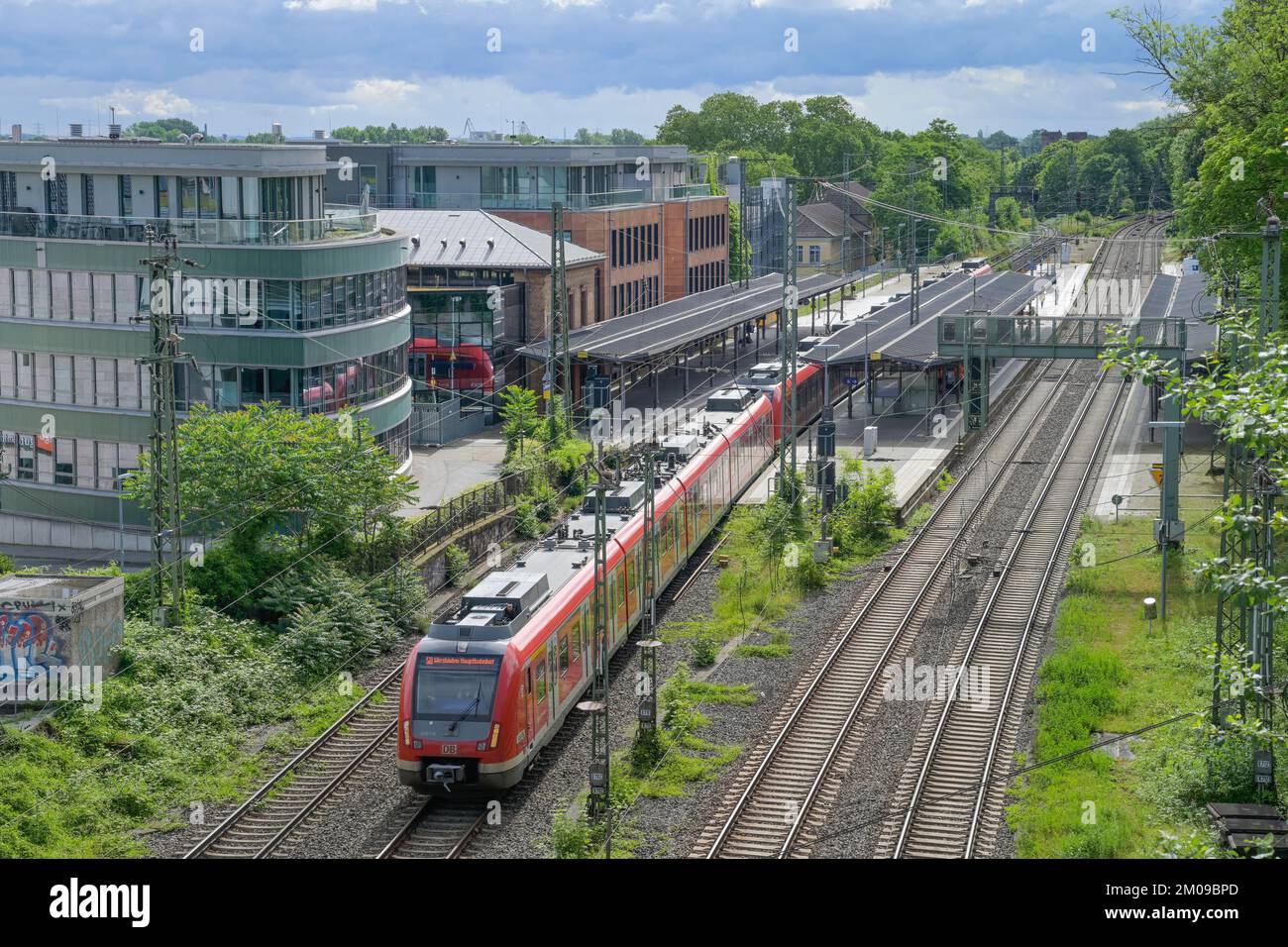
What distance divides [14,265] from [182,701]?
18.6 meters

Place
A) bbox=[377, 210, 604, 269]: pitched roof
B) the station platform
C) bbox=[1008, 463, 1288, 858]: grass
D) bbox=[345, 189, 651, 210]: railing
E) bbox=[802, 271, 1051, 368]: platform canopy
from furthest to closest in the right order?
bbox=[345, 189, 651, 210]: railing < bbox=[377, 210, 604, 269]: pitched roof < bbox=[802, 271, 1051, 368]: platform canopy < the station platform < bbox=[1008, 463, 1288, 858]: grass

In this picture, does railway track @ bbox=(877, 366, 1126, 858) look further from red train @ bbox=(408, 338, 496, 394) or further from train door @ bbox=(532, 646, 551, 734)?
red train @ bbox=(408, 338, 496, 394)

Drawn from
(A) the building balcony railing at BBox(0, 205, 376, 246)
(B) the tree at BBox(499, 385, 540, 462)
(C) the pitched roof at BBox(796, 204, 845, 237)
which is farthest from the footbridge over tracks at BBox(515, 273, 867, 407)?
(C) the pitched roof at BBox(796, 204, 845, 237)

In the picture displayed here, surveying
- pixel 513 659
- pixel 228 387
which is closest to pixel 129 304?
pixel 228 387

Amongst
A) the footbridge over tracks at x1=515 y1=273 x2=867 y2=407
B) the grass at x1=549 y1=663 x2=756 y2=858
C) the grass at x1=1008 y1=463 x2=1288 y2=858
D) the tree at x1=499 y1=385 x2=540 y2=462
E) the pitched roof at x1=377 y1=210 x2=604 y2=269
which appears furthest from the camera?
the pitched roof at x1=377 y1=210 x2=604 y2=269

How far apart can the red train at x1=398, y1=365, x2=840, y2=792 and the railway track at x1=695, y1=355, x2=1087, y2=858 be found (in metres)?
2.97

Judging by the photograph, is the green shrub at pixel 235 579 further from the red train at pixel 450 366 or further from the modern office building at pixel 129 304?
the red train at pixel 450 366

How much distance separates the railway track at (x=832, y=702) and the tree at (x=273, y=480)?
33.2ft

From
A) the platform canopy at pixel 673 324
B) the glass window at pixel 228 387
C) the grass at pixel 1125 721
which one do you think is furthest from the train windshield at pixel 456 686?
the platform canopy at pixel 673 324

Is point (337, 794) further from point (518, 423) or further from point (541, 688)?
point (518, 423)

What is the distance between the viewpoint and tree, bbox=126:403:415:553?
30.0m

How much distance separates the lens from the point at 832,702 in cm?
2559

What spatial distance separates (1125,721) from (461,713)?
10.5 metres

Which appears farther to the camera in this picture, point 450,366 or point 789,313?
point 450,366
